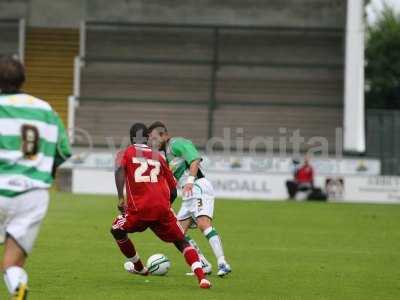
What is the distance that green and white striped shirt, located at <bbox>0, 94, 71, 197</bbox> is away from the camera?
26.5ft

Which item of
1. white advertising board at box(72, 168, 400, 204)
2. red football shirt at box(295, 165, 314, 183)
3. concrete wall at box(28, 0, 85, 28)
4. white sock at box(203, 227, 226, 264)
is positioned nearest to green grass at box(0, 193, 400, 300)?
white sock at box(203, 227, 226, 264)

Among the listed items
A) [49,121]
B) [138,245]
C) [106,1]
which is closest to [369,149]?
[106,1]

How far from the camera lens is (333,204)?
107 ft

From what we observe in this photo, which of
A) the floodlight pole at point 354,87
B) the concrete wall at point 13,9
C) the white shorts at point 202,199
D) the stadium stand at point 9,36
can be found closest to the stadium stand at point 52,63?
the stadium stand at point 9,36

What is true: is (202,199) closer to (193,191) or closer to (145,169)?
(193,191)

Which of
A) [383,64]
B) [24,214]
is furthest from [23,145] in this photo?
[383,64]

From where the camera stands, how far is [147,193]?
11617mm

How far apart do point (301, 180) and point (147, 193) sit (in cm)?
2380

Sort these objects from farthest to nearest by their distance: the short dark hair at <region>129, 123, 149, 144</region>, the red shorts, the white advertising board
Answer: the white advertising board, the red shorts, the short dark hair at <region>129, 123, 149, 144</region>

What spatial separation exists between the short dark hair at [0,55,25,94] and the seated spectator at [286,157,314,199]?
89.3ft

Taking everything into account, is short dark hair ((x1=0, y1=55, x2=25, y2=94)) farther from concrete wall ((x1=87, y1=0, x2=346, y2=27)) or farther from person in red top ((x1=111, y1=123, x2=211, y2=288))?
concrete wall ((x1=87, y1=0, x2=346, y2=27))

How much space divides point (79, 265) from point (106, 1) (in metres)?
34.0

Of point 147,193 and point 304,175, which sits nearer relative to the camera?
point 147,193

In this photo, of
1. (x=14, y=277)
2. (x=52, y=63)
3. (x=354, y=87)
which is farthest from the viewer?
(x=52, y=63)
